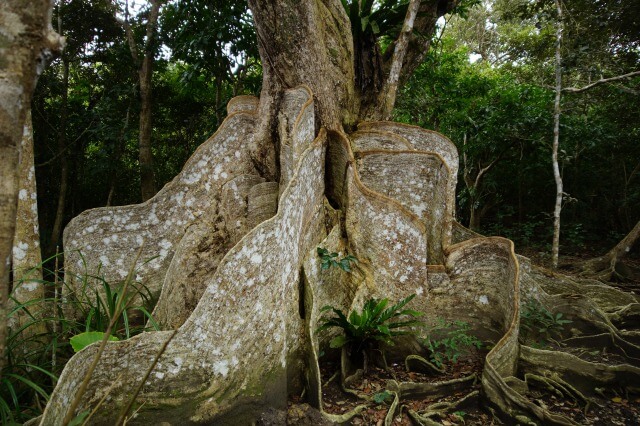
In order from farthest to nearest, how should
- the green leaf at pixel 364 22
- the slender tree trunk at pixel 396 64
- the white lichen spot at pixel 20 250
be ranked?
1. the green leaf at pixel 364 22
2. the slender tree trunk at pixel 396 64
3. the white lichen spot at pixel 20 250

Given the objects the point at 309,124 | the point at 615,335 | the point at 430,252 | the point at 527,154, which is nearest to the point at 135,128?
the point at 309,124

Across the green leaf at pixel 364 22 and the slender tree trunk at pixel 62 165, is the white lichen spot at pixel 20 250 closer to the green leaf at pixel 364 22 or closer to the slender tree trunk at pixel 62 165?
the green leaf at pixel 364 22

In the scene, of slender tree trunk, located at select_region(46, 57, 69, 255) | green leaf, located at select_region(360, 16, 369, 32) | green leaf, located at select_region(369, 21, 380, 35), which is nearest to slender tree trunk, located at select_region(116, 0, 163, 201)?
slender tree trunk, located at select_region(46, 57, 69, 255)

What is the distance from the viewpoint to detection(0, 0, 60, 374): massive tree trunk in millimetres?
954

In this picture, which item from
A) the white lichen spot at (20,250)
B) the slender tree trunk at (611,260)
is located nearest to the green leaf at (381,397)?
the white lichen spot at (20,250)

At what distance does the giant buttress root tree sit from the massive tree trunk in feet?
5.02

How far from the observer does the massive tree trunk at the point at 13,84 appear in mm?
954

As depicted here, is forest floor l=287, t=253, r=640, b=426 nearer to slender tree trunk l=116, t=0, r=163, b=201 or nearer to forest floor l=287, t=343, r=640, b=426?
forest floor l=287, t=343, r=640, b=426

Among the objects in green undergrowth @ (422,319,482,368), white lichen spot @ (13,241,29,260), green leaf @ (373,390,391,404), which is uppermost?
white lichen spot @ (13,241,29,260)

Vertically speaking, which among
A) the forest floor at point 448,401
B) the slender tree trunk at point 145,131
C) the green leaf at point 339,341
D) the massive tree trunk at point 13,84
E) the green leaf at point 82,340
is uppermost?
the slender tree trunk at point 145,131

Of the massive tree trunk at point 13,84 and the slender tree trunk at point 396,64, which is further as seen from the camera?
the slender tree trunk at point 396,64

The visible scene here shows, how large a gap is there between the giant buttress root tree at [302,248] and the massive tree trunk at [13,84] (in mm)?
1530

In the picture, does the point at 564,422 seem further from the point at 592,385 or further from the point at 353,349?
the point at 353,349

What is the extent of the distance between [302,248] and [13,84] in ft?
8.35
